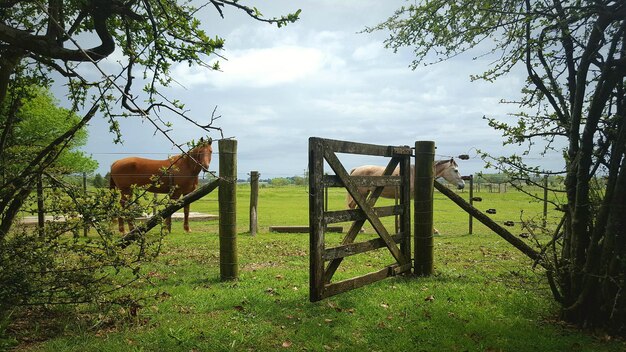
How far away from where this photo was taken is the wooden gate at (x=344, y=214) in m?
5.43

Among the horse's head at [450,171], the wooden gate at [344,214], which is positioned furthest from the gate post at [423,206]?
the horse's head at [450,171]

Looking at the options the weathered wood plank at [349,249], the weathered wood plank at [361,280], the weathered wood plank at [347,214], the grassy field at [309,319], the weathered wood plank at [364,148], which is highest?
the weathered wood plank at [364,148]

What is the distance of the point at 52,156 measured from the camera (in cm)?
477

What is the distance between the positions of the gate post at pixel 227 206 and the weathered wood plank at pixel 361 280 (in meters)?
1.93

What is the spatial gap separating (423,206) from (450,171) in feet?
36.3

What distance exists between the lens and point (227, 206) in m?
6.61

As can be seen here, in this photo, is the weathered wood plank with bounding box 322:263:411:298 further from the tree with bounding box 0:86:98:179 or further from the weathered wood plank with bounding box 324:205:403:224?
the tree with bounding box 0:86:98:179

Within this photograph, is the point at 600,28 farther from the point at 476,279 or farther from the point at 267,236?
the point at 267,236

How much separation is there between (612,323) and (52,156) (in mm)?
6590

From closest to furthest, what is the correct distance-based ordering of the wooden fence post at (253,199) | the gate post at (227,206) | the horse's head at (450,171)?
the gate post at (227,206)
the wooden fence post at (253,199)
the horse's head at (450,171)

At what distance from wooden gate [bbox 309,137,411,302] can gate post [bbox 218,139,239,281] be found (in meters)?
1.67

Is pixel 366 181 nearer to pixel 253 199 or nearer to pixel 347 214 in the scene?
pixel 347 214

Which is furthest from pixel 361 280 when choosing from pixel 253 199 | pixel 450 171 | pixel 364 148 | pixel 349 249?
pixel 450 171

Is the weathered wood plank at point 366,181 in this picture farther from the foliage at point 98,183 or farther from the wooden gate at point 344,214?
the foliage at point 98,183
